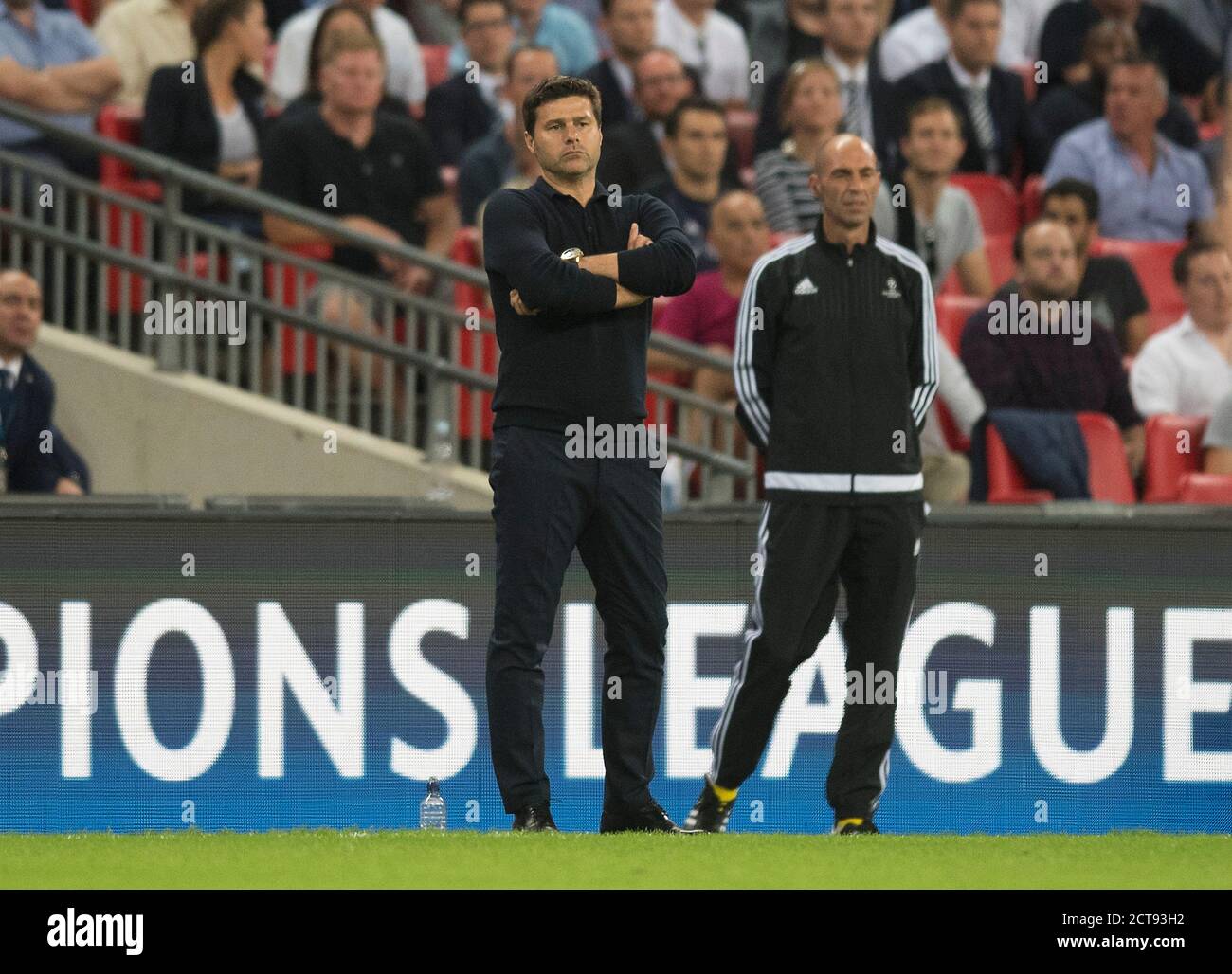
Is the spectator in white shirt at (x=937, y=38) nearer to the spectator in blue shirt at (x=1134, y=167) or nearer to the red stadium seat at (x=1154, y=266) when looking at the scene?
the spectator in blue shirt at (x=1134, y=167)

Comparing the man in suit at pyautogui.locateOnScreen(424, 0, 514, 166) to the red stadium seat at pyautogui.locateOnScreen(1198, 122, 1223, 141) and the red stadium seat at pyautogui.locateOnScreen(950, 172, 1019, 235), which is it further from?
the red stadium seat at pyautogui.locateOnScreen(1198, 122, 1223, 141)

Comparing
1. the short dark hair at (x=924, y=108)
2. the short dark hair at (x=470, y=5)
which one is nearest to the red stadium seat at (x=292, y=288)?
the short dark hair at (x=470, y=5)

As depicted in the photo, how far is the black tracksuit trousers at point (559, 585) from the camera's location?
5.99 meters

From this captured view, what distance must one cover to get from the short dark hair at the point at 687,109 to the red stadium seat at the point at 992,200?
148 cm

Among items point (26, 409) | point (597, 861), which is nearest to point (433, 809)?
point (597, 861)

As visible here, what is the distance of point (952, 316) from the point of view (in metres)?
10.4

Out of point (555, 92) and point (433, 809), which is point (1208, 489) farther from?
point (555, 92)

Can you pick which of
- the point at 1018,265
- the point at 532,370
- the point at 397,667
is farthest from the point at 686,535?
the point at 1018,265

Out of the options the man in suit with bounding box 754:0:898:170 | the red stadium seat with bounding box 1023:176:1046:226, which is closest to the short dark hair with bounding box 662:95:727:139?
the man in suit with bounding box 754:0:898:170

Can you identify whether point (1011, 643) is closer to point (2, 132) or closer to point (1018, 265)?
point (1018, 265)

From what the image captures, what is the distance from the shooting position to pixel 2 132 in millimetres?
10695

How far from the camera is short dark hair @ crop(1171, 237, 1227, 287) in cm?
1073

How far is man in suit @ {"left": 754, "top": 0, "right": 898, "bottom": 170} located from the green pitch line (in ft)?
19.5

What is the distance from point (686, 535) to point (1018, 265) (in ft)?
11.8
